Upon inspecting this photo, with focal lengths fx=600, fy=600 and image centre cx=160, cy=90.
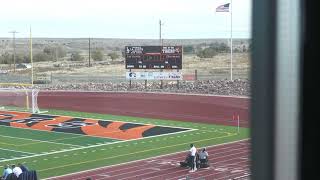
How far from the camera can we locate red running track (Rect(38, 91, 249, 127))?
20.1m

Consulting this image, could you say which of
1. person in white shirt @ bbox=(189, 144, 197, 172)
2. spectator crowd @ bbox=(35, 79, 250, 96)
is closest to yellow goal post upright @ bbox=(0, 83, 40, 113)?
spectator crowd @ bbox=(35, 79, 250, 96)

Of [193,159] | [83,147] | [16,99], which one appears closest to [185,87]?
[16,99]

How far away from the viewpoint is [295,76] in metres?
1.10

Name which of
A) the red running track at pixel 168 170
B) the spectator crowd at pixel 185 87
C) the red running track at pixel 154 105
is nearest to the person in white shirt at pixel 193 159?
the red running track at pixel 168 170

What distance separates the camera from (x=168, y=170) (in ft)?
37.1

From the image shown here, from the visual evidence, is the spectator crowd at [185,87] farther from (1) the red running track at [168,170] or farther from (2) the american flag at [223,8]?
(1) the red running track at [168,170]

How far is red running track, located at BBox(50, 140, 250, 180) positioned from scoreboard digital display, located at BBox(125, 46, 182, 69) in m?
10.6

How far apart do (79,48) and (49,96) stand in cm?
5825

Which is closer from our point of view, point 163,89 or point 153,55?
point 153,55

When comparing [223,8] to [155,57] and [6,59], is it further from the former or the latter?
[6,59]

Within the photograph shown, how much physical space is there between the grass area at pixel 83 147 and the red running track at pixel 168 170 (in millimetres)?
449

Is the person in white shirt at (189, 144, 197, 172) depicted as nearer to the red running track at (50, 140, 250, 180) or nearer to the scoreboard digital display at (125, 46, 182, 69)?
the red running track at (50, 140, 250, 180)

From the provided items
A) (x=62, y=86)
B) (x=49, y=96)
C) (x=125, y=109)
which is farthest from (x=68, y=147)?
(x=62, y=86)

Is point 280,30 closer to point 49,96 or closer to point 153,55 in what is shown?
point 153,55
